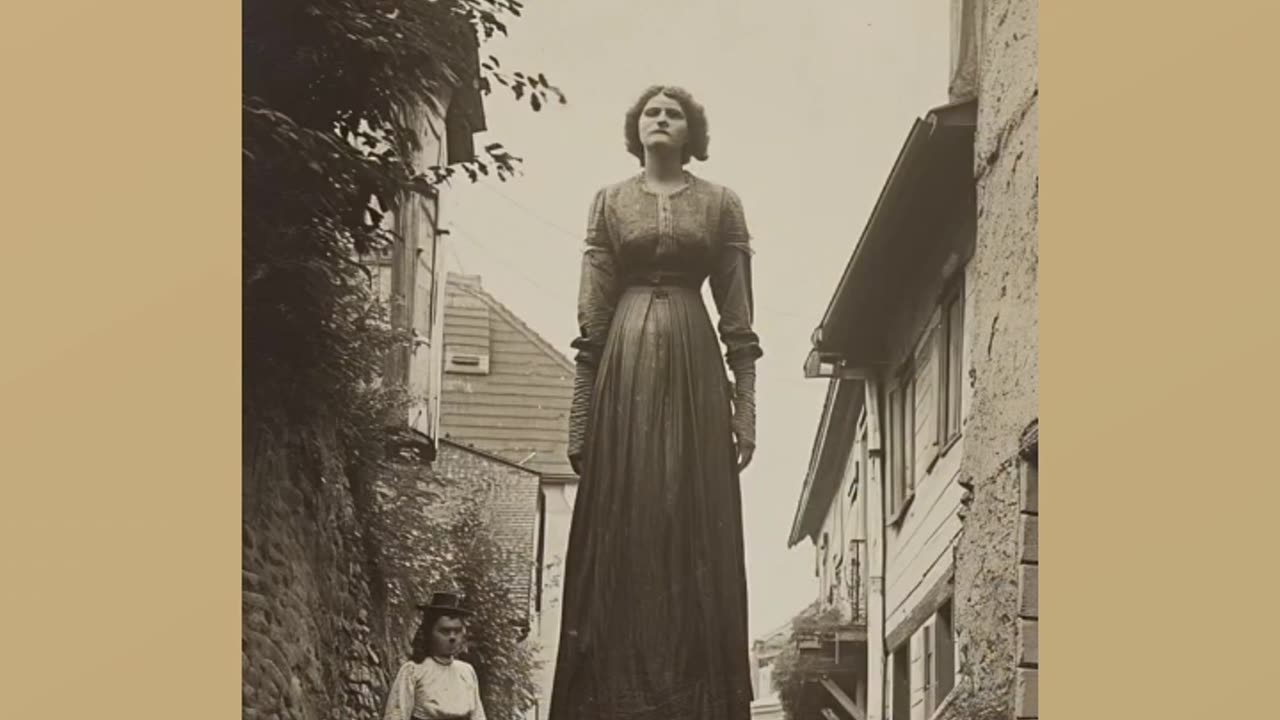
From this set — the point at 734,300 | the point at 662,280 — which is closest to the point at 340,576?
the point at 662,280

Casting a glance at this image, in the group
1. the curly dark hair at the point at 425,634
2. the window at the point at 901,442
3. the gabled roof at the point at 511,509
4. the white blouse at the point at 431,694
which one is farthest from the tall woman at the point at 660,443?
the window at the point at 901,442

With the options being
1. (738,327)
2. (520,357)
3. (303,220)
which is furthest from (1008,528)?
(303,220)

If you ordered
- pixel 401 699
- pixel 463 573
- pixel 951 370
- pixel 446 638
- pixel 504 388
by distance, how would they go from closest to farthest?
pixel 401 699
pixel 446 638
pixel 463 573
pixel 504 388
pixel 951 370

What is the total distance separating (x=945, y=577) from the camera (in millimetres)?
8484

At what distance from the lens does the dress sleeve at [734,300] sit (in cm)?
845

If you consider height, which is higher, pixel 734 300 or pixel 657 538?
pixel 734 300

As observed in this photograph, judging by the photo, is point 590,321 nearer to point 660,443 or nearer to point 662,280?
point 662,280

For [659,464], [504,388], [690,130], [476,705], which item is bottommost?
[476,705]

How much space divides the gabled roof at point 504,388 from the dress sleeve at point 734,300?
1.52 ft

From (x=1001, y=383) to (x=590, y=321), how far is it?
1.20 metres

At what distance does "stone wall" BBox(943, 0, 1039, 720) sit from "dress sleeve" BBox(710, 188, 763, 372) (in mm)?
666

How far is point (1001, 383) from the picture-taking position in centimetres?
848

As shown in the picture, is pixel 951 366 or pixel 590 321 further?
pixel 951 366

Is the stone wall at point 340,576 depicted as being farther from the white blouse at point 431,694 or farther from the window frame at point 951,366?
the window frame at point 951,366
